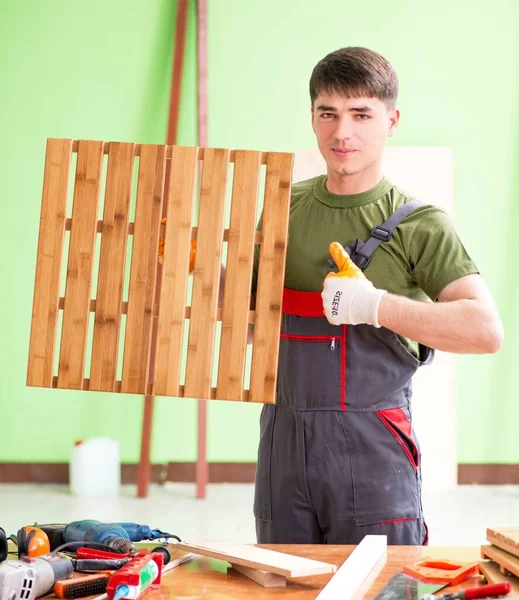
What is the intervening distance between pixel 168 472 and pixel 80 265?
370 cm

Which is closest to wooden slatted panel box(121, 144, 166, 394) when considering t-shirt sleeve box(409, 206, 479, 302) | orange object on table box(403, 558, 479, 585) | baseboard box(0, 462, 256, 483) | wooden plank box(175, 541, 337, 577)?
wooden plank box(175, 541, 337, 577)

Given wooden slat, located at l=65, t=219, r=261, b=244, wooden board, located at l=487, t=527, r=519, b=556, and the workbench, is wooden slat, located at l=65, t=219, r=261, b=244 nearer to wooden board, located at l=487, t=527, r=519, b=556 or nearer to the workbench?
the workbench

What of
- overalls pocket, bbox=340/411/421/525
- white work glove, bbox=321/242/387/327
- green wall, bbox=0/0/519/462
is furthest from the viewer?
green wall, bbox=0/0/519/462

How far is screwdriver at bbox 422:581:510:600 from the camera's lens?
4.86 ft

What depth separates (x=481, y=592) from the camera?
1494mm

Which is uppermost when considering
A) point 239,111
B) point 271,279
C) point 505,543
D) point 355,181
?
point 239,111

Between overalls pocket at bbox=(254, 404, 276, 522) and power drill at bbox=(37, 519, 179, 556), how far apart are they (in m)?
0.42

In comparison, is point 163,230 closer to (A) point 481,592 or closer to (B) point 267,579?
(B) point 267,579

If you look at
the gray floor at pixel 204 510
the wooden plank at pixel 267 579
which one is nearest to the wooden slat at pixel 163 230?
the wooden plank at pixel 267 579

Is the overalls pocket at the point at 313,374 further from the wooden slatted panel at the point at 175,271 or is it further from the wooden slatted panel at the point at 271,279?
the wooden slatted panel at the point at 175,271

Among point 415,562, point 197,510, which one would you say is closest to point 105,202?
point 415,562

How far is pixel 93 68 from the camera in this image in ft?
18.9

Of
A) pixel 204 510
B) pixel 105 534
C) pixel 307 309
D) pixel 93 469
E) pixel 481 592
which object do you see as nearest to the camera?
pixel 481 592

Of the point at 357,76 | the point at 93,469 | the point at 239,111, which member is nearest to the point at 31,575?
the point at 357,76
